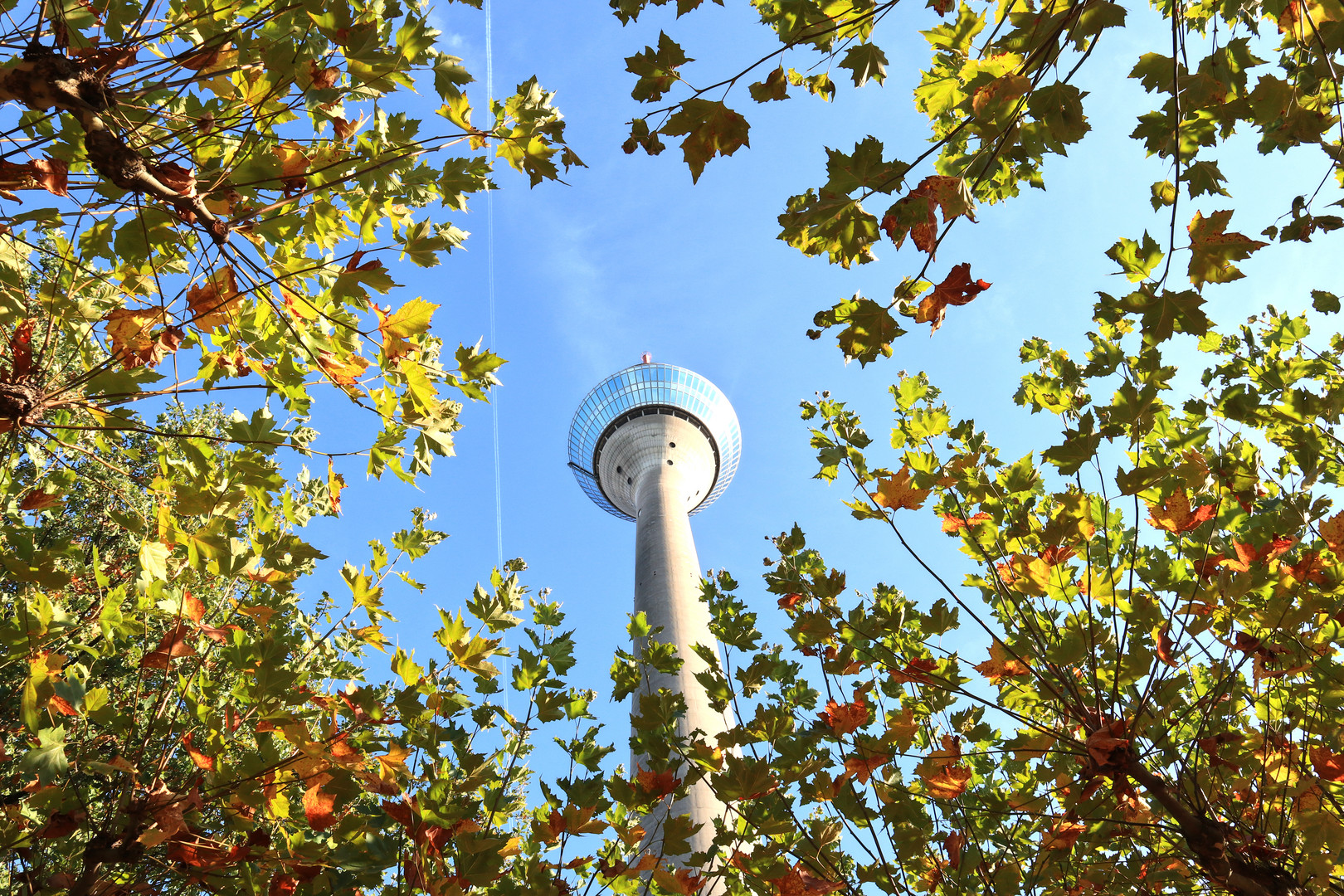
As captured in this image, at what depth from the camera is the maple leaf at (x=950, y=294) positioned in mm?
2105

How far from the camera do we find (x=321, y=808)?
226 cm

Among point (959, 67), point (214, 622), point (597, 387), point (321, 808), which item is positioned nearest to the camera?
point (321, 808)

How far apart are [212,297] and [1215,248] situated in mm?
3091

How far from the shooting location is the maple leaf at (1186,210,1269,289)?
207 centimetres

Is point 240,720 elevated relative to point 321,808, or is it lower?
elevated

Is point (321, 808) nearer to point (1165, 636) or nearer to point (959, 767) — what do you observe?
point (959, 767)

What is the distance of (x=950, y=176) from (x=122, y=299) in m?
2.93

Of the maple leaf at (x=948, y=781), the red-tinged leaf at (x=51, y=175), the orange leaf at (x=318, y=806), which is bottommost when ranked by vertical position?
the orange leaf at (x=318, y=806)

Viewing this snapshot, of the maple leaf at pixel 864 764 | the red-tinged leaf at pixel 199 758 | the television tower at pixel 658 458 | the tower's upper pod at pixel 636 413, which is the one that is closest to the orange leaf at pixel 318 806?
the red-tinged leaf at pixel 199 758

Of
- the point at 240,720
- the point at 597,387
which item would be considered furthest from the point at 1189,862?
the point at 597,387

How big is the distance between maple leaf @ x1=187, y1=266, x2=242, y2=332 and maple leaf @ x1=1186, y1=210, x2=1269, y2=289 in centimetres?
290

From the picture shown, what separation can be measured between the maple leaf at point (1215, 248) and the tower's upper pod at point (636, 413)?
24.5 metres

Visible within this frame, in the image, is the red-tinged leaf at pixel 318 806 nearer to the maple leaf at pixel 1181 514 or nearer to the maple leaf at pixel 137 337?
the maple leaf at pixel 137 337

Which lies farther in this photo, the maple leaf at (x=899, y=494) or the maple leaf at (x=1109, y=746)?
the maple leaf at (x=899, y=494)
